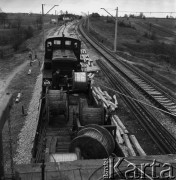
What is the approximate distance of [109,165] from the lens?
7.56 meters

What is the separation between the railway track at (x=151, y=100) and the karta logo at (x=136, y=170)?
215 inches

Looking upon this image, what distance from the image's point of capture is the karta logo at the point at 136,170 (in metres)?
7.02

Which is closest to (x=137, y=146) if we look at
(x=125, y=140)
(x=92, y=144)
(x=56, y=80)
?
(x=125, y=140)

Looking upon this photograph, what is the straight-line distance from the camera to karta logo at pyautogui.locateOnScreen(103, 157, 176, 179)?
276 inches

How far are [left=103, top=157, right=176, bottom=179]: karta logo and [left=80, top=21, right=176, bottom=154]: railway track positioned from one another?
5470mm

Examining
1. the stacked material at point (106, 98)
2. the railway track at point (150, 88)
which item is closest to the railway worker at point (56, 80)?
the stacked material at point (106, 98)

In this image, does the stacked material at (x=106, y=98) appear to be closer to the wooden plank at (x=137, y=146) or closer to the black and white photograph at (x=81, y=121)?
the black and white photograph at (x=81, y=121)

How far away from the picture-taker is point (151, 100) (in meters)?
19.7

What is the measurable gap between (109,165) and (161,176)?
1.42 meters

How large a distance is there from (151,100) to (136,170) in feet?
42.8

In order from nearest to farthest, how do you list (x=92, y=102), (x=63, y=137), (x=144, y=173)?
(x=144, y=173), (x=63, y=137), (x=92, y=102)

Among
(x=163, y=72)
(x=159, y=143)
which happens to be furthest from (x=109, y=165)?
(x=163, y=72)

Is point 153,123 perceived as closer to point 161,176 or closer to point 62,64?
point 62,64

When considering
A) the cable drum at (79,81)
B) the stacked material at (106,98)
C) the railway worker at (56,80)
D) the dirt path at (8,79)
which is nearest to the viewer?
the cable drum at (79,81)
